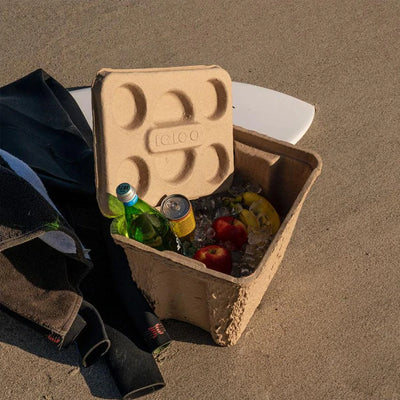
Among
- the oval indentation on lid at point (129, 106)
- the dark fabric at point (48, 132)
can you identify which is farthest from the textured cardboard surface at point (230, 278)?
the dark fabric at point (48, 132)

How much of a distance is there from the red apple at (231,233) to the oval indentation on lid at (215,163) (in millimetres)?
169

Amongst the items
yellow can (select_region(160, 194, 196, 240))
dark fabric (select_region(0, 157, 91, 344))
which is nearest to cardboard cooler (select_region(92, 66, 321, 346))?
yellow can (select_region(160, 194, 196, 240))

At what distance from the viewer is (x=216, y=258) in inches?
53.0

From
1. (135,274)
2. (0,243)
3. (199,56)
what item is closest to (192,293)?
(135,274)

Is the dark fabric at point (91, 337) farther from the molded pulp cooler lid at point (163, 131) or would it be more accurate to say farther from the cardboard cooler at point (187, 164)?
the molded pulp cooler lid at point (163, 131)

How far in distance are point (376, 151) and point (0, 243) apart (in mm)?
1639

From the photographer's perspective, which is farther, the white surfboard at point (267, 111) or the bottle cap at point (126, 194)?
the white surfboard at point (267, 111)

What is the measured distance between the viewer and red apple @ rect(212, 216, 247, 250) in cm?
145

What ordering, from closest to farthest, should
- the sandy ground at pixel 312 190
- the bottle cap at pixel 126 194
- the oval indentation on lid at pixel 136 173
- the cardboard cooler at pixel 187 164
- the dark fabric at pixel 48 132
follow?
the bottle cap at pixel 126 194 → the cardboard cooler at pixel 187 164 → the oval indentation on lid at pixel 136 173 → the sandy ground at pixel 312 190 → the dark fabric at pixel 48 132

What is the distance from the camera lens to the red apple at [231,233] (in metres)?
1.45

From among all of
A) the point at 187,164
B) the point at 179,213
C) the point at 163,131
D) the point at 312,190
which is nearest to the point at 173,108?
the point at 163,131

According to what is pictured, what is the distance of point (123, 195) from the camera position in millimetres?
1157

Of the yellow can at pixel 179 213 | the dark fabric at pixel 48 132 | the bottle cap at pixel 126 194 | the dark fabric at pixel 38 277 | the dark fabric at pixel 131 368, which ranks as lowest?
the dark fabric at pixel 131 368

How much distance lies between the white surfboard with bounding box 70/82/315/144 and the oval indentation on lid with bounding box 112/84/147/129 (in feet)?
2.41
